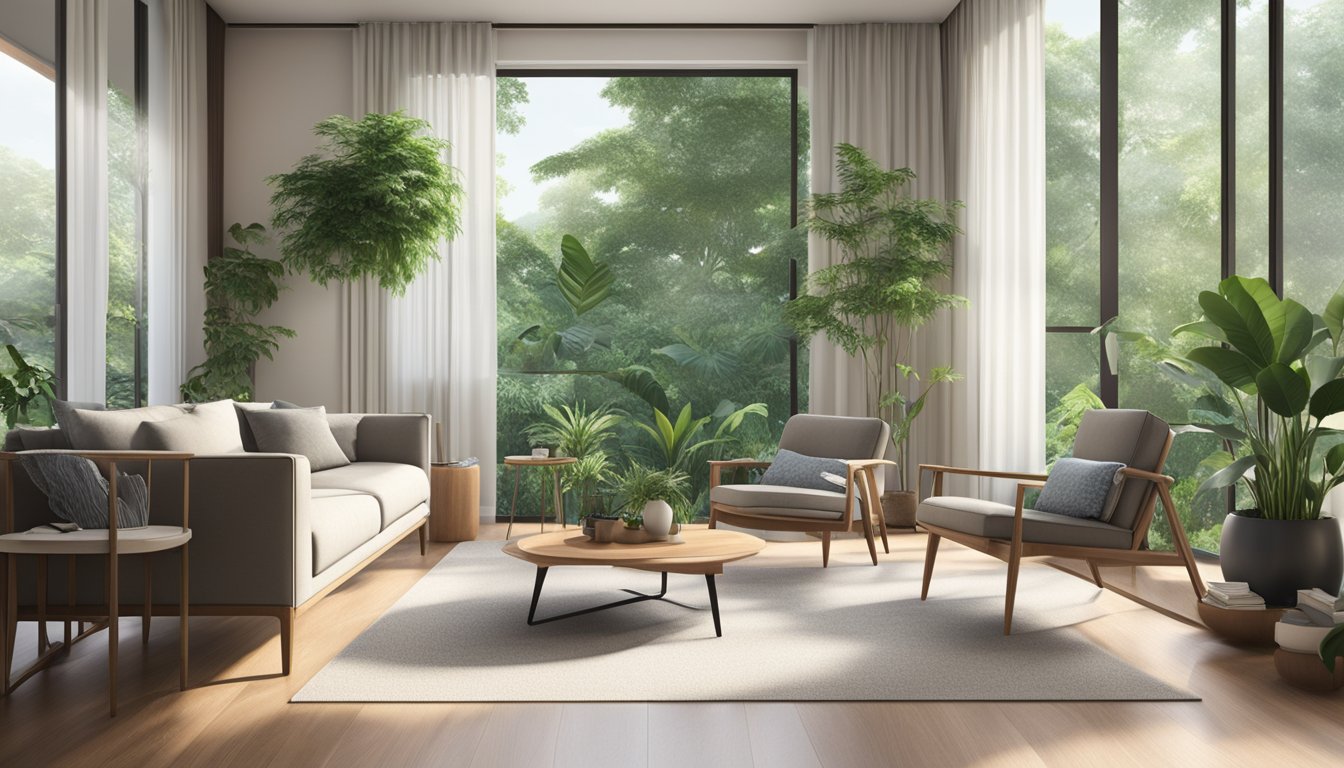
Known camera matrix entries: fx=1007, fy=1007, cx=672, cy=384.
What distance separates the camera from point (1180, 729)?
2.65m

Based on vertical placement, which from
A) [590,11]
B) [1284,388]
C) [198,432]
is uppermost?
[590,11]

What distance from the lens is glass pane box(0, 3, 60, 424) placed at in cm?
450

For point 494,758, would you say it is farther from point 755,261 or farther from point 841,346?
point 755,261

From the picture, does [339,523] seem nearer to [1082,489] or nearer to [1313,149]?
[1082,489]

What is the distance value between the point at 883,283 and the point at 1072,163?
3.46m

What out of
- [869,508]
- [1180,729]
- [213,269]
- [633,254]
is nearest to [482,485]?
[213,269]

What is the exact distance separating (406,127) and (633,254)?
14.2 ft

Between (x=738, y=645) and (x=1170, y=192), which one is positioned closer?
(x=738, y=645)

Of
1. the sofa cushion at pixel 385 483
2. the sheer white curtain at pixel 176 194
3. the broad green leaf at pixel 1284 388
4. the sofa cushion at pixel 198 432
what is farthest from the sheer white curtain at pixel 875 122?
the sheer white curtain at pixel 176 194

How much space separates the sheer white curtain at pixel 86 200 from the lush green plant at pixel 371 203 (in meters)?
1.14

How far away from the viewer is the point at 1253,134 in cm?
588

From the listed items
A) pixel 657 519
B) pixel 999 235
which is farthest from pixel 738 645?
pixel 999 235

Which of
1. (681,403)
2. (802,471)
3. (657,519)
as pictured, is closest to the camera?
(657,519)

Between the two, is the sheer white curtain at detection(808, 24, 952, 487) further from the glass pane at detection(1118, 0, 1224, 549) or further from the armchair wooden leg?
the armchair wooden leg
